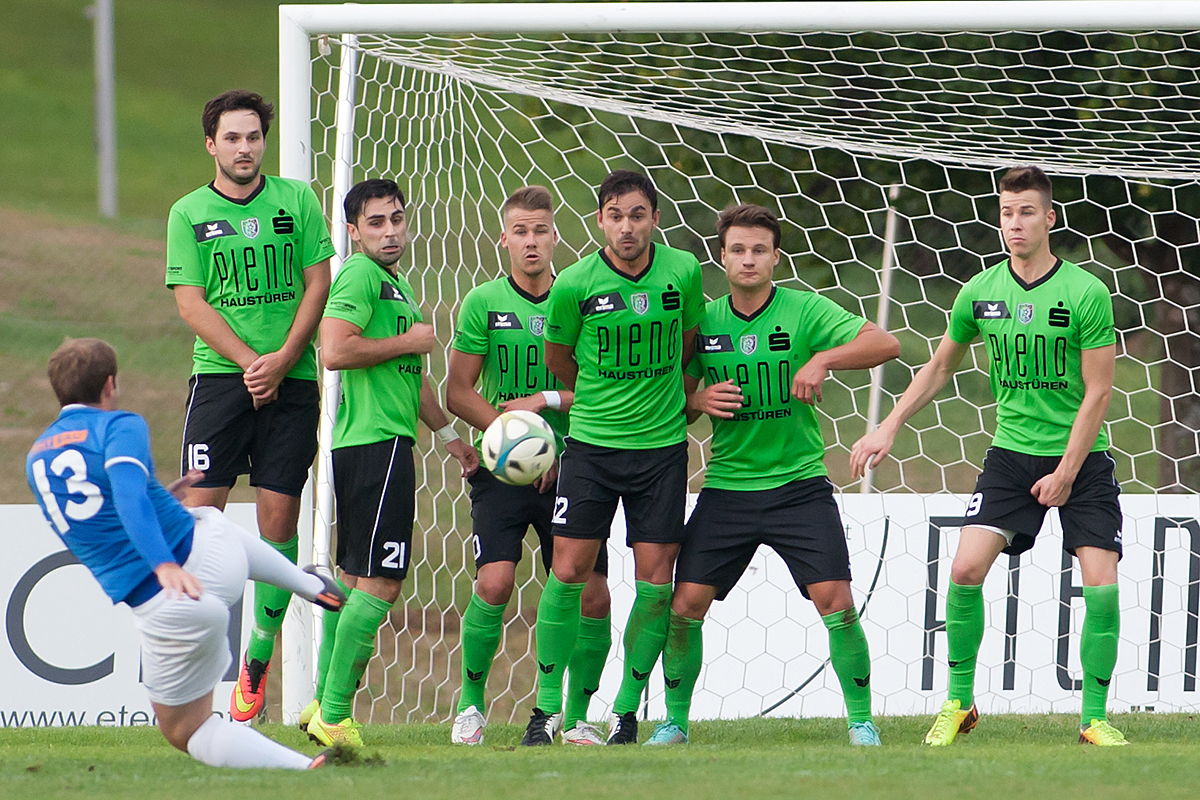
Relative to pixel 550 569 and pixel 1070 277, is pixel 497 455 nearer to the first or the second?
pixel 550 569

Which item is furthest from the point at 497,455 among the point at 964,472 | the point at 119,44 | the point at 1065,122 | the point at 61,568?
the point at 119,44

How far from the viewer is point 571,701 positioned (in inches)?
196

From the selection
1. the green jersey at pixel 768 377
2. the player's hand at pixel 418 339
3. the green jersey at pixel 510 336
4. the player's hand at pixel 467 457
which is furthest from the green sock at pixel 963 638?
the player's hand at pixel 418 339

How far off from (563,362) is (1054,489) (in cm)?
183

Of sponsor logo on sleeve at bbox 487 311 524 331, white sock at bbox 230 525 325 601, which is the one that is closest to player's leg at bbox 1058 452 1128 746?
sponsor logo on sleeve at bbox 487 311 524 331

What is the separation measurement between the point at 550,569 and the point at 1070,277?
2.21 m

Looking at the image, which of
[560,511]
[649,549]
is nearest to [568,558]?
[560,511]

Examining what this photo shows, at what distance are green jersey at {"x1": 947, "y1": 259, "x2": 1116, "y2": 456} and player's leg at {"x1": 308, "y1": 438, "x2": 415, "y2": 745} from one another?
7.30 ft

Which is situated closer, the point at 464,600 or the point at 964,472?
the point at 464,600

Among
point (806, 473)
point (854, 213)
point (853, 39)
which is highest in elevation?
point (853, 39)

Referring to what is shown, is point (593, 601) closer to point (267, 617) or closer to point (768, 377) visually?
point (768, 377)

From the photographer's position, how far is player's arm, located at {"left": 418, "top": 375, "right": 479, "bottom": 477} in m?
5.04

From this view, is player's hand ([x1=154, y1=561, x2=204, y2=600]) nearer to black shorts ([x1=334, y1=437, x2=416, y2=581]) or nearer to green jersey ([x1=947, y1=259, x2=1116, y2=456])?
black shorts ([x1=334, y1=437, x2=416, y2=581])

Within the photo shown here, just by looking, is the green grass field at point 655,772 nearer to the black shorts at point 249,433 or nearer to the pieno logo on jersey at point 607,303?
the black shorts at point 249,433
